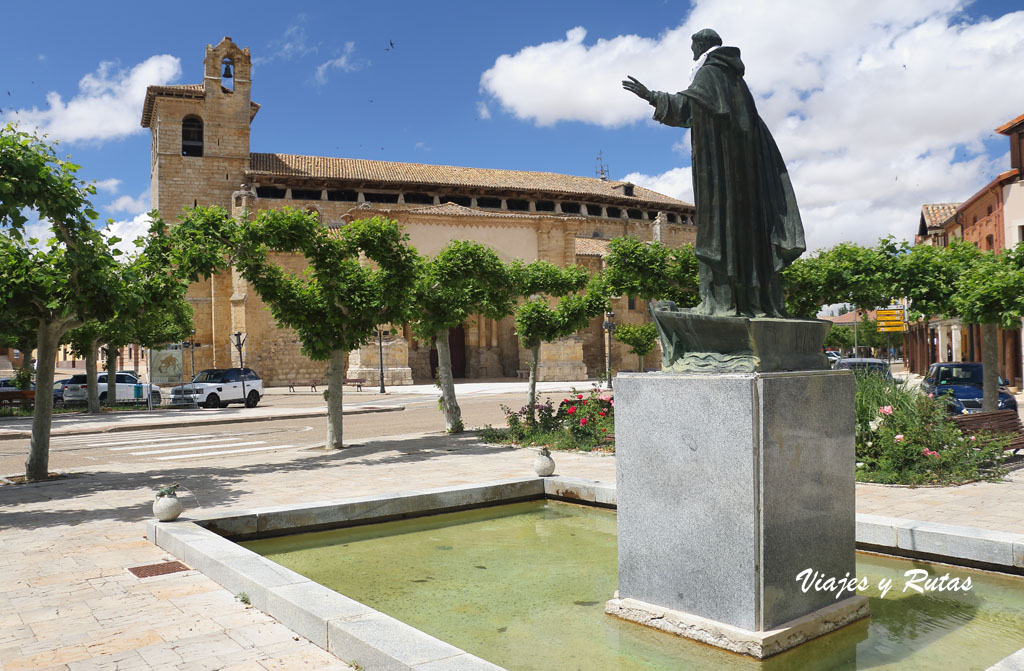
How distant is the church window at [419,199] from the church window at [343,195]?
339 centimetres

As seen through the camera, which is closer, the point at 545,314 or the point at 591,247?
the point at 545,314

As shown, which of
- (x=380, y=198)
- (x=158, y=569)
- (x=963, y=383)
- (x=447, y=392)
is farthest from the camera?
(x=380, y=198)

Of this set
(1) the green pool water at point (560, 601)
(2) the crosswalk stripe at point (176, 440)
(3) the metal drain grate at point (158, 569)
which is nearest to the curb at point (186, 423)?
(2) the crosswalk stripe at point (176, 440)

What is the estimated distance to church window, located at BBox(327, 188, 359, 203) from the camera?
4709 centimetres

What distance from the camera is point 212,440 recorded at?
15977 millimetres

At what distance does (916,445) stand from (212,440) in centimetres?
1334

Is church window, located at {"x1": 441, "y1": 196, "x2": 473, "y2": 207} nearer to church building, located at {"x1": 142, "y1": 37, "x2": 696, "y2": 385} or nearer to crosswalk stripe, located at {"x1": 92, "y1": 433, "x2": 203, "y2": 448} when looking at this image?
church building, located at {"x1": 142, "y1": 37, "x2": 696, "y2": 385}

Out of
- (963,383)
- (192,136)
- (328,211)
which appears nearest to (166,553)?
(963,383)

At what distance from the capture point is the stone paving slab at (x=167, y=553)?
3719 millimetres

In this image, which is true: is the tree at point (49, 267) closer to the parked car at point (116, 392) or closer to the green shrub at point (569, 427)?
the green shrub at point (569, 427)

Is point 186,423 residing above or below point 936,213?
below

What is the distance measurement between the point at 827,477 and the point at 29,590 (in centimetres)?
501

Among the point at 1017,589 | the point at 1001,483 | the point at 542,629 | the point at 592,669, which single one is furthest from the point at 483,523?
the point at 1001,483

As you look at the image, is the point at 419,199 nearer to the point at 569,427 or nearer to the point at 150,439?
the point at 150,439
